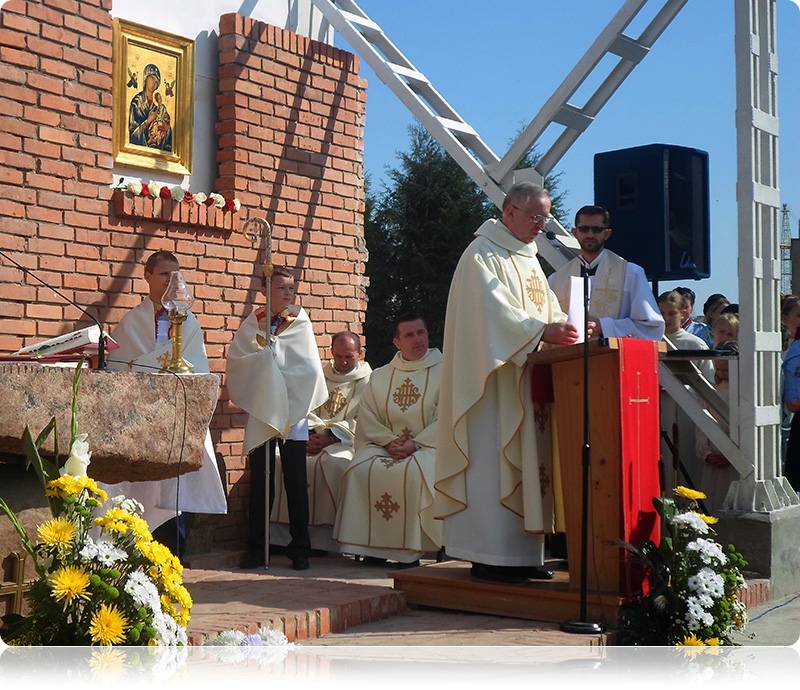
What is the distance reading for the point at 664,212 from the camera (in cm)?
761

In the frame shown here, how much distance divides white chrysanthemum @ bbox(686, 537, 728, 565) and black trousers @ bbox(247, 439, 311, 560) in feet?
9.01

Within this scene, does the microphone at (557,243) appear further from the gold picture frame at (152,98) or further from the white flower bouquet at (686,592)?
the white flower bouquet at (686,592)

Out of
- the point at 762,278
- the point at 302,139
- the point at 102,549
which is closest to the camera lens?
the point at 102,549

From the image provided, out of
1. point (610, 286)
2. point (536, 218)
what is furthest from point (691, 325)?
point (536, 218)

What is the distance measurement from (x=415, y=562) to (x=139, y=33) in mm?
3902

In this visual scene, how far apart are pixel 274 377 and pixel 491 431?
1.94m

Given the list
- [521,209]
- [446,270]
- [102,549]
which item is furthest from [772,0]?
[446,270]

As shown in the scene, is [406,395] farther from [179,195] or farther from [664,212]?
[664,212]

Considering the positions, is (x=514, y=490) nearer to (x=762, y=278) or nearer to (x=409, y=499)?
(x=409, y=499)

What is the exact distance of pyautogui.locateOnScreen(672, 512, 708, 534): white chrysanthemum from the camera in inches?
200

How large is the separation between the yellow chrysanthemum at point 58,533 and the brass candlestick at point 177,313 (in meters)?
1.19

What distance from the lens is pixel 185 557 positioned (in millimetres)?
6910

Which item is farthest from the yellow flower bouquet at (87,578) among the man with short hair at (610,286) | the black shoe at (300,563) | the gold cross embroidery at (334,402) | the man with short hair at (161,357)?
the gold cross embroidery at (334,402)

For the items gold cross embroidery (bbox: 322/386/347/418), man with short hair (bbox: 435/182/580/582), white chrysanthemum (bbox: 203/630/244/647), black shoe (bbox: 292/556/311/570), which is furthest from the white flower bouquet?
gold cross embroidery (bbox: 322/386/347/418)
